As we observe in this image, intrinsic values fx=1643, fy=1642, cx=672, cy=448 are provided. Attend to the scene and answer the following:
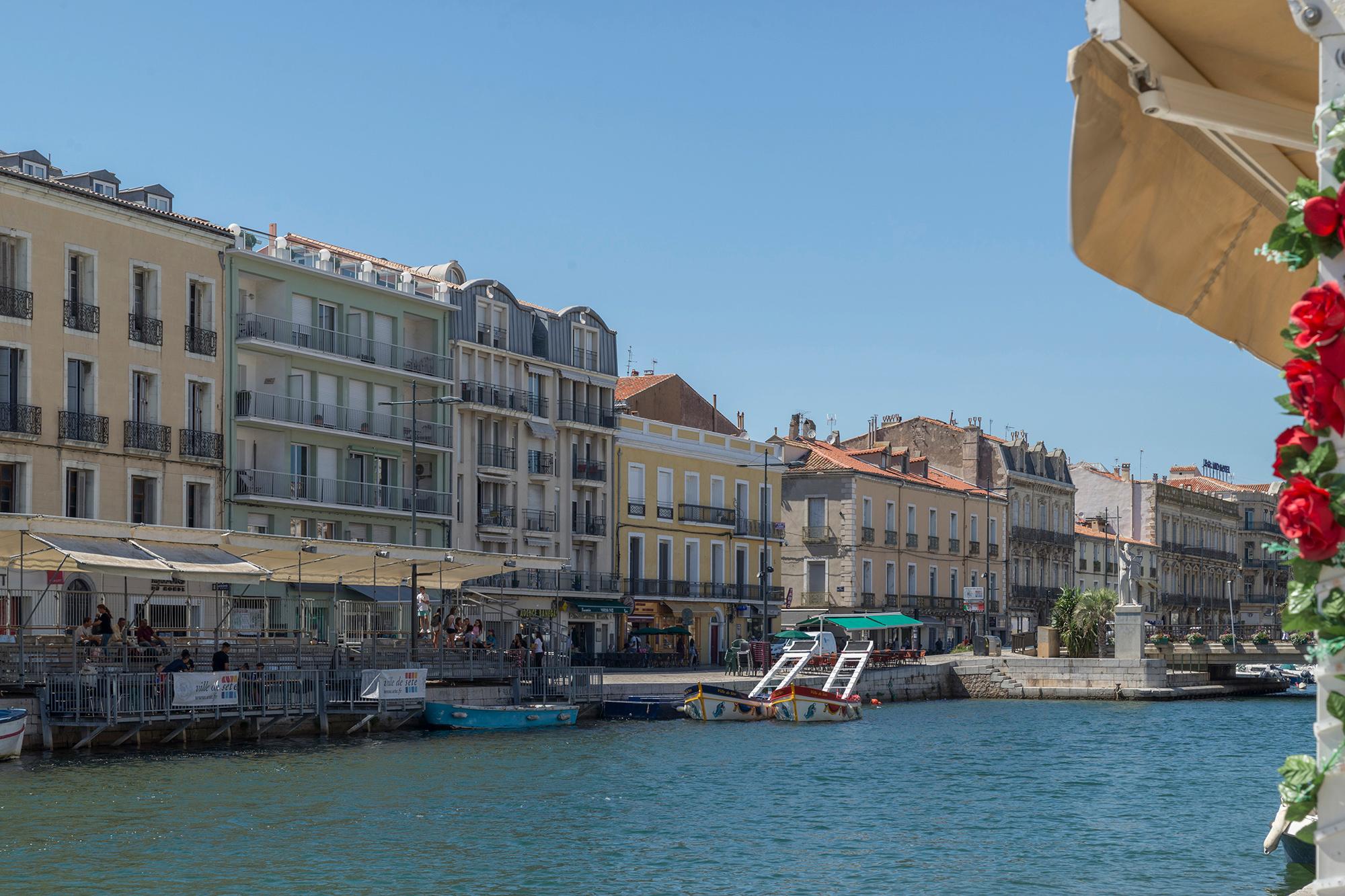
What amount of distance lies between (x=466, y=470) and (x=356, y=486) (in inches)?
252

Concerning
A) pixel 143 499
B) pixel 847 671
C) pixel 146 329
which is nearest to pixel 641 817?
pixel 143 499

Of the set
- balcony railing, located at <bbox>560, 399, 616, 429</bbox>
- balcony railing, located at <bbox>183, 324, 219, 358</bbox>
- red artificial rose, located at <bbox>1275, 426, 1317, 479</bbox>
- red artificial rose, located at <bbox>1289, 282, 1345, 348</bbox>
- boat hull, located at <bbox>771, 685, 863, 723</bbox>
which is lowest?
boat hull, located at <bbox>771, 685, 863, 723</bbox>

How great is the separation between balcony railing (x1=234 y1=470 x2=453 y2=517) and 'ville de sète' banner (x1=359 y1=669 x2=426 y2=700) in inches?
563

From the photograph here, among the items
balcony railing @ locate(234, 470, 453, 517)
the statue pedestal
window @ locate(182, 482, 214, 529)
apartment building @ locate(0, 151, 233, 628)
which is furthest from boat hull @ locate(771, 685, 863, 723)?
the statue pedestal

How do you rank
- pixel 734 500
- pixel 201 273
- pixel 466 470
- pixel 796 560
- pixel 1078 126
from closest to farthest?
pixel 1078 126 → pixel 201 273 → pixel 466 470 → pixel 734 500 → pixel 796 560

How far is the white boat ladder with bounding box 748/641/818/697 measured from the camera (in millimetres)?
50219

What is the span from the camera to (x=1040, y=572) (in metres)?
101

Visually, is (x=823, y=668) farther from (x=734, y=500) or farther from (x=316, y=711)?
(x=316, y=711)

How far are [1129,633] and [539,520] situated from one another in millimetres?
23926

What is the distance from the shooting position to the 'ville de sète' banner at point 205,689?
1325 inches

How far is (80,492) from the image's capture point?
46625 millimetres

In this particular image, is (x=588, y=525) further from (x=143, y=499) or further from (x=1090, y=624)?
(x=143, y=499)

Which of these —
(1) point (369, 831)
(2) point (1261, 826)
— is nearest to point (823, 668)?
(2) point (1261, 826)

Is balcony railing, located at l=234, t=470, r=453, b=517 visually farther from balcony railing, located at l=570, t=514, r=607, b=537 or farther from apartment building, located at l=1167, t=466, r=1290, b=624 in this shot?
apartment building, located at l=1167, t=466, r=1290, b=624
